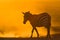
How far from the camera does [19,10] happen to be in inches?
89.6

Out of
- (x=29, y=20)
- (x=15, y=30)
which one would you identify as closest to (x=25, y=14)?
(x=29, y=20)

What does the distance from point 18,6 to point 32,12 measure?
12 cm

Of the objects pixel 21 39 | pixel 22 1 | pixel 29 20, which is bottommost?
pixel 21 39

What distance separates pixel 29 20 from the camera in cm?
214

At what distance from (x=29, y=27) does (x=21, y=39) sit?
0.14 m

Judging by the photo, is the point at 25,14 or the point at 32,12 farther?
the point at 32,12

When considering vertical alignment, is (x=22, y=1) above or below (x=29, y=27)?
above

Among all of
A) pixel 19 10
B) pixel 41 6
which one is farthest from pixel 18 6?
pixel 41 6

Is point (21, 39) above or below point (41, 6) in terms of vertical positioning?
below

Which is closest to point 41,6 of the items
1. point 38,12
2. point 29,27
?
point 38,12

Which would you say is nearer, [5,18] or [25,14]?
[25,14]

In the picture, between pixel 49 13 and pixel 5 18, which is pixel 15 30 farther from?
pixel 49 13

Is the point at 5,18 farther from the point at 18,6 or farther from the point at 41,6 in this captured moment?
the point at 41,6

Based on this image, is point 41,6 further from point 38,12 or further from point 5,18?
point 5,18
